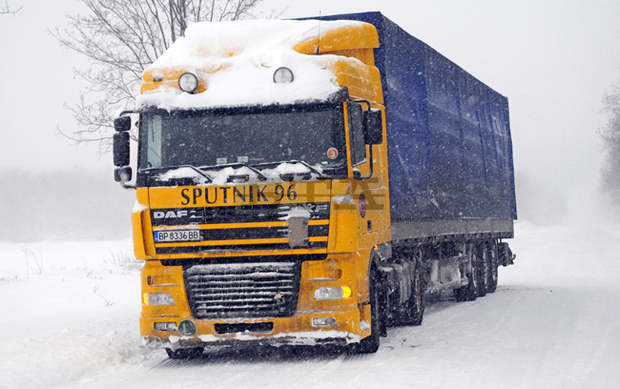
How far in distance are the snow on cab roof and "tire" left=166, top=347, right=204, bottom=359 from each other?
2838 mm

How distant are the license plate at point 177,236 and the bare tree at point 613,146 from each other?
70.2 meters

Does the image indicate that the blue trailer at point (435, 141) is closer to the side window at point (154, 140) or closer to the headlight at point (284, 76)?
the headlight at point (284, 76)

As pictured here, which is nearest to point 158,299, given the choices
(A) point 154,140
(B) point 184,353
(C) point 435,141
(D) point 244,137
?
(B) point 184,353

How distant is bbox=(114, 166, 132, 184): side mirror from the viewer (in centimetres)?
938

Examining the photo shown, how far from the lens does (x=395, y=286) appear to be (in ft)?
36.6

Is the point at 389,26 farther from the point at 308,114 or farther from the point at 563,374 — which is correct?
A: the point at 563,374

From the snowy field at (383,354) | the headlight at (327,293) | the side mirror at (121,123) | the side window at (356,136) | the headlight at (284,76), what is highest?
the headlight at (284,76)

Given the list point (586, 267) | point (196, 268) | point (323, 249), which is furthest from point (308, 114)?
point (586, 267)

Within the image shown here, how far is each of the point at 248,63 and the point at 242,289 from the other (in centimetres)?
253

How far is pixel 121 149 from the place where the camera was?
9.41m

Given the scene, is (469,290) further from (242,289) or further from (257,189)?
(257,189)

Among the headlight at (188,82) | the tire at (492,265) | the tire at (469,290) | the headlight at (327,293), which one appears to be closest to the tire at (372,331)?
the headlight at (327,293)

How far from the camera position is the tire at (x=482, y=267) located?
17.7 m

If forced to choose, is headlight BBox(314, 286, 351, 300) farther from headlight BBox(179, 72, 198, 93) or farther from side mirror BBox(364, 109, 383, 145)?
headlight BBox(179, 72, 198, 93)
